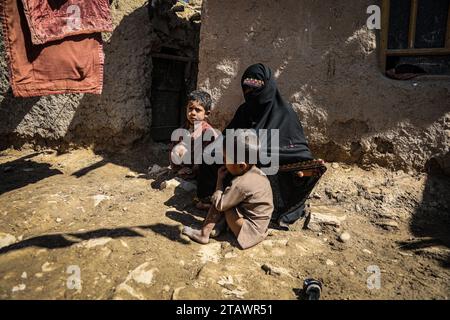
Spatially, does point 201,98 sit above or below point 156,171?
above

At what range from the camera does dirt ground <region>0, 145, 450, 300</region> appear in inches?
77.2

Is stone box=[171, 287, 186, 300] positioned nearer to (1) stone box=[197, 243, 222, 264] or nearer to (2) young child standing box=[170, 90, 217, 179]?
(1) stone box=[197, 243, 222, 264]

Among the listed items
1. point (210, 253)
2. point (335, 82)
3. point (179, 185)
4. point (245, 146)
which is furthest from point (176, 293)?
point (335, 82)

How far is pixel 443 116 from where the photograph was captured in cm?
296

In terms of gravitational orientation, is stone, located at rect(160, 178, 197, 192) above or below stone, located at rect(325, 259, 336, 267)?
above

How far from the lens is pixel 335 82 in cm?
329

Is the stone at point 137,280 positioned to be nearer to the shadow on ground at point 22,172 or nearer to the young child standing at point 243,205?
the young child standing at point 243,205

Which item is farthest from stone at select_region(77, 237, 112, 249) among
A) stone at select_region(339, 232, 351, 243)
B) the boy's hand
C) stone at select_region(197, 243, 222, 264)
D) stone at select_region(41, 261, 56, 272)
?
stone at select_region(339, 232, 351, 243)

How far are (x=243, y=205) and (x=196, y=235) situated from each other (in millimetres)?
448

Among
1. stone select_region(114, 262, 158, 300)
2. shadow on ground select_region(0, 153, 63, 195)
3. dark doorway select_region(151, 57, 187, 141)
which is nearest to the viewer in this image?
stone select_region(114, 262, 158, 300)

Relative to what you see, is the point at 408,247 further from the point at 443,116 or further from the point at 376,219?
the point at 443,116

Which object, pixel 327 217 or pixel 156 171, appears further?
pixel 156 171

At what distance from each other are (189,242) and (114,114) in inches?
99.9

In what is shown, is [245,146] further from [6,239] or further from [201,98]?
[6,239]
